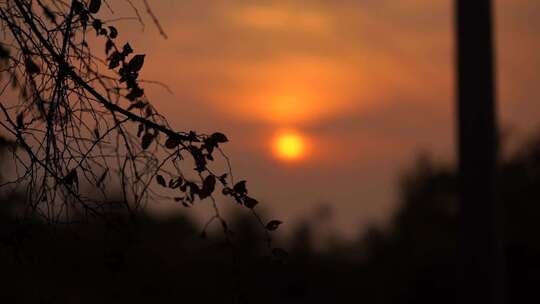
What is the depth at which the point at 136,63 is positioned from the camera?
323cm

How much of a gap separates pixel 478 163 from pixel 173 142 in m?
1.99

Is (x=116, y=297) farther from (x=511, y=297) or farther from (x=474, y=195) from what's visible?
(x=474, y=195)

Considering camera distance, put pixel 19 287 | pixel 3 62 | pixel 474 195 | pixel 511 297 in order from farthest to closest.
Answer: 1. pixel 511 297
2. pixel 19 287
3. pixel 474 195
4. pixel 3 62

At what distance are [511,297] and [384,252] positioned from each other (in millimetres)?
2767

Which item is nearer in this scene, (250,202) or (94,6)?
(250,202)

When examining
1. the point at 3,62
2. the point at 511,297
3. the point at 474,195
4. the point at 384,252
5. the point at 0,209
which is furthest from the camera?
the point at 384,252

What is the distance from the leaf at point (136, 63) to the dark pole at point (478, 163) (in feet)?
6.82

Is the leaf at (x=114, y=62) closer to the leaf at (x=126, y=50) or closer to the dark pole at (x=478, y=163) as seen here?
the leaf at (x=126, y=50)

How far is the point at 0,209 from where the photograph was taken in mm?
4188

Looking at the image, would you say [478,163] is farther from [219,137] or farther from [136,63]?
[136,63]

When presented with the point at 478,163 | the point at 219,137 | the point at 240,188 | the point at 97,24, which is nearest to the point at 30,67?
the point at 97,24

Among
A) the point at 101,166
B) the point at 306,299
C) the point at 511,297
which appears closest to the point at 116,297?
the point at 306,299

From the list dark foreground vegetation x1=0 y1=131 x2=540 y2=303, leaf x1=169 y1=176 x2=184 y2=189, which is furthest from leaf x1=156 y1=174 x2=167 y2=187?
dark foreground vegetation x1=0 y1=131 x2=540 y2=303

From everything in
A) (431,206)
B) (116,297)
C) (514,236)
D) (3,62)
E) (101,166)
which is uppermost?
(431,206)
